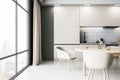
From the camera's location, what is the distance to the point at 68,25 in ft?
26.8

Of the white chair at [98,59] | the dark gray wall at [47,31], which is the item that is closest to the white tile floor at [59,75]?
the white chair at [98,59]

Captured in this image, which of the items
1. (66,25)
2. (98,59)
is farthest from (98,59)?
(66,25)

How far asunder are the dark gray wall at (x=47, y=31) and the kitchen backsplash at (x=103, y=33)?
4.82 feet

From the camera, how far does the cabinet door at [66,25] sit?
8.15m

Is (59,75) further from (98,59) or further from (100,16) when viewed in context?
(100,16)

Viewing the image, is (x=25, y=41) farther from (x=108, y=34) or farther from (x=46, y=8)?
(x=108, y=34)

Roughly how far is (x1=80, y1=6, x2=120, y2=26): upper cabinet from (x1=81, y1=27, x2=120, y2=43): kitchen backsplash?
0.38 meters

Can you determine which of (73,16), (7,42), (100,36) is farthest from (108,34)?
(7,42)

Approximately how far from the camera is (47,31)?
27.6ft

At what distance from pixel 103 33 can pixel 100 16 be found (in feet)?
2.65

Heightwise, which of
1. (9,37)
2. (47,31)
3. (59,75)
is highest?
(47,31)

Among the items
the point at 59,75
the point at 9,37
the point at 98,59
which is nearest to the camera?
the point at 98,59

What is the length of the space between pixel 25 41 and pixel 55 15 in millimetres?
2101

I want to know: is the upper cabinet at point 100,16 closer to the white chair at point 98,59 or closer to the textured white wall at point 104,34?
the textured white wall at point 104,34
